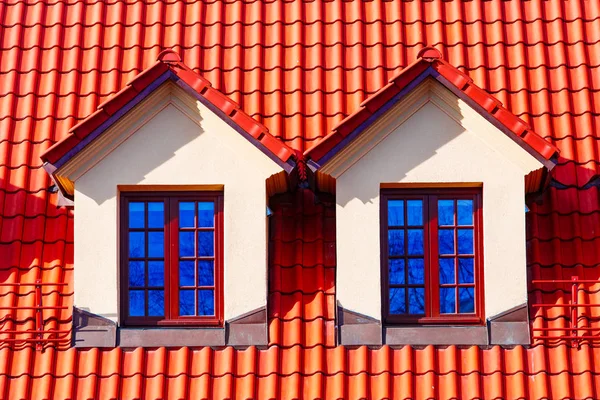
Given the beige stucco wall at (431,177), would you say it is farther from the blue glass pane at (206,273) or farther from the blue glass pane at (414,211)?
the blue glass pane at (206,273)

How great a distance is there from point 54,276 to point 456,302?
11.5 feet

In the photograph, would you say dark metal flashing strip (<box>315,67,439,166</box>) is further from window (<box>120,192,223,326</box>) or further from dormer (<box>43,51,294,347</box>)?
window (<box>120,192,223,326</box>)

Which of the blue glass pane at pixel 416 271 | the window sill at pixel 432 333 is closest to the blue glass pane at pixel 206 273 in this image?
the window sill at pixel 432 333

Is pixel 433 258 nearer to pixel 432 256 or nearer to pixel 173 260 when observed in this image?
pixel 432 256

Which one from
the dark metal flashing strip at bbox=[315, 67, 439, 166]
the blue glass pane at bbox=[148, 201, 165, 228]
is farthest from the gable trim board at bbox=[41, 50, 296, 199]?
the blue glass pane at bbox=[148, 201, 165, 228]

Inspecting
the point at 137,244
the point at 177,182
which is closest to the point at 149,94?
the point at 177,182

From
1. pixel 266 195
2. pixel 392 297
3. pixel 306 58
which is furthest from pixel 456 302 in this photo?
pixel 306 58

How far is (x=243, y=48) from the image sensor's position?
576 inches

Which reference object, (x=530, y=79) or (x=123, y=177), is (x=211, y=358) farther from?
(x=530, y=79)

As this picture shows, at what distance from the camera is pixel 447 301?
12.9 m

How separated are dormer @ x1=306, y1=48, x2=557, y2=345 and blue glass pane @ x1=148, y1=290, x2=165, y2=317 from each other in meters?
1.53

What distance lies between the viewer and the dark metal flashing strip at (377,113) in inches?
508

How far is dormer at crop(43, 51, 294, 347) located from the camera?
1279 cm

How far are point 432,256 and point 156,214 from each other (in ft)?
7.95
